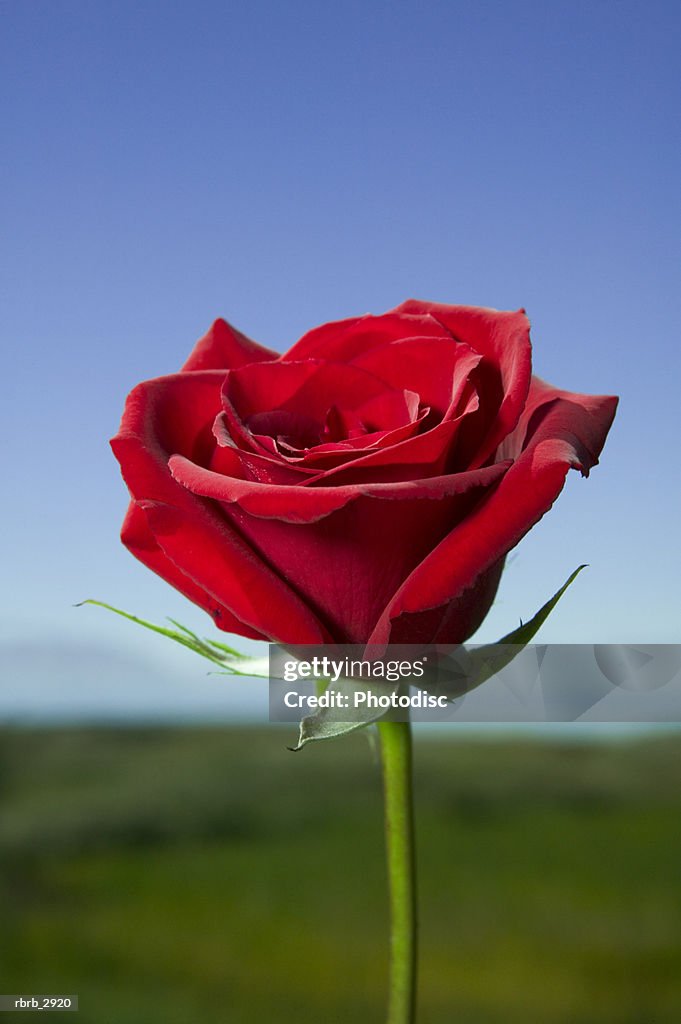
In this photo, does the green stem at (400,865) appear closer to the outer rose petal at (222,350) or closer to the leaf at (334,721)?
the leaf at (334,721)

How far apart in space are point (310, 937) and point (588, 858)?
0.42 m

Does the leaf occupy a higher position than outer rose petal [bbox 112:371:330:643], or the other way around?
outer rose petal [bbox 112:371:330:643]

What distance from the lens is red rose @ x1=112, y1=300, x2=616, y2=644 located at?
251mm

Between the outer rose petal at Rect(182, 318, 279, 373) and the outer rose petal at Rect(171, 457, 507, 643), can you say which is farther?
the outer rose petal at Rect(182, 318, 279, 373)

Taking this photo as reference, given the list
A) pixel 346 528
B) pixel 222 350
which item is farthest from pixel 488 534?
pixel 222 350

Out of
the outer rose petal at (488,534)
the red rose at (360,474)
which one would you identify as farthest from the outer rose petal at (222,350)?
the outer rose petal at (488,534)

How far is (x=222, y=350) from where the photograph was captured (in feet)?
1.21

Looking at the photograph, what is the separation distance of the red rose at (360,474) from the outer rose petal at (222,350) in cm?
4

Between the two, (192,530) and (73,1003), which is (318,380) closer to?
(192,530)

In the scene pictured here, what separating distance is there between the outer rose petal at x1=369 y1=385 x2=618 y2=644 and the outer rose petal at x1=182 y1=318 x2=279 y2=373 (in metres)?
0.15

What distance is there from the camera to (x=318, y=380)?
12.2 inches

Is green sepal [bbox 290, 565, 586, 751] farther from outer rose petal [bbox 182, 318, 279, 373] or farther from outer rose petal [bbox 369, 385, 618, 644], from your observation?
outer rose petal [bbox 182, 318, 279, 373]

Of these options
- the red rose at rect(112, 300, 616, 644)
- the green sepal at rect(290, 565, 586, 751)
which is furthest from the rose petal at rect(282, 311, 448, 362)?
the green sepal at rect(290, 565, 586, 751)

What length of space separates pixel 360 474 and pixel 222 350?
13 cm
